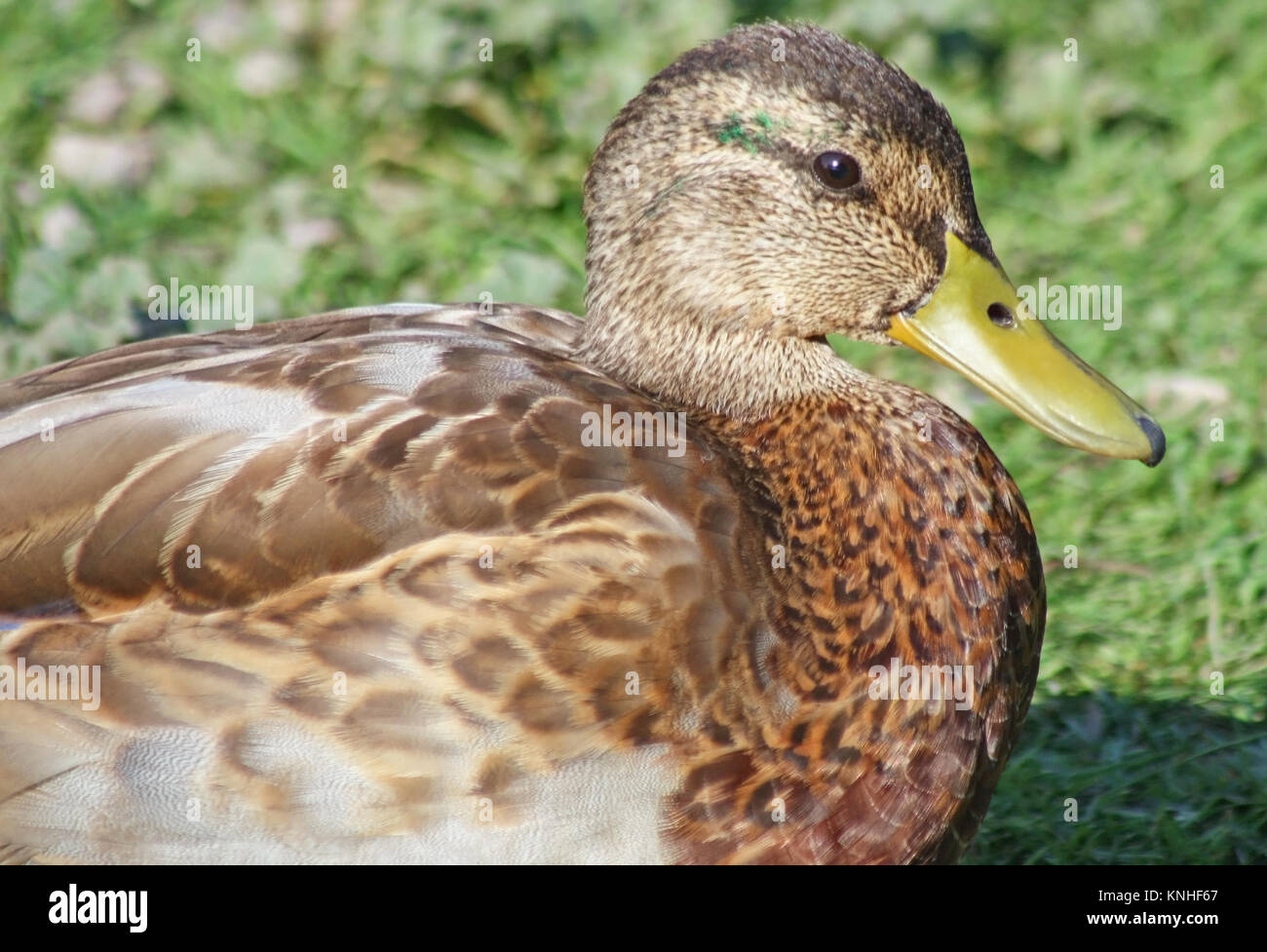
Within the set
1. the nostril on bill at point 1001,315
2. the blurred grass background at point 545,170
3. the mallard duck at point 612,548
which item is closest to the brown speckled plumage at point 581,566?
the mallard duck at point 612,548

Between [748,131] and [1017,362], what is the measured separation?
0.63 metres

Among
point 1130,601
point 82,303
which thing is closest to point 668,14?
point 82,303

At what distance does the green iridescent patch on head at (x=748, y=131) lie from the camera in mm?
3105

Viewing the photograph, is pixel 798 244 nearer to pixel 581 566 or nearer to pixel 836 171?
pixel 836 171

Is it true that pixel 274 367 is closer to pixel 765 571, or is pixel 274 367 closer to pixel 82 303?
pixel 765 571

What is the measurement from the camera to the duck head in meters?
3.11

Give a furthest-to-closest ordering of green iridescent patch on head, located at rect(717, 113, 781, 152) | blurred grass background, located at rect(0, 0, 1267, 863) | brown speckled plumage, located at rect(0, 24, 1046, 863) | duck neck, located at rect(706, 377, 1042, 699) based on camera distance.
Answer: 1. blurred grass background, located at rect(0, 0, 1267, 863)
2. green iridescent patch on head, located at rect(717, 113, 781, 152)
3. duck neck, located at rect(706, 377, 1042, 699)
4. brown speckled plumage, located at rect(0, 24, 1046, 863)

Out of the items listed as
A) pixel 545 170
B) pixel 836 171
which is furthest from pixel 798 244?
pixel 545 170

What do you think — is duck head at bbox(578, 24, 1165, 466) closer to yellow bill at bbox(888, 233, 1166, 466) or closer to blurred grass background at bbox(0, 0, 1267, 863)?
yellow bill at bbox(888, 233, 1166, 466)

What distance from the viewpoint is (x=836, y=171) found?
3145 millimetres

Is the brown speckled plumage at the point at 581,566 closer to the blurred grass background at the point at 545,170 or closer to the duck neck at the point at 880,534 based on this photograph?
the duck neck at the point at 880,534

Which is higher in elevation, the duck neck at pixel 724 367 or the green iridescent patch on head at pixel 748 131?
the green iridescent patch on head at pixel 748 131

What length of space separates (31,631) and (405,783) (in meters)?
0.65

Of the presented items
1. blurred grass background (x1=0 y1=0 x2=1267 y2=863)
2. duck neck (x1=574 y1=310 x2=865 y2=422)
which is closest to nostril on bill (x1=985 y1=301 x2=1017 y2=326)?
duck neck (x1=574 y1=310 x2=865 y2=422)
